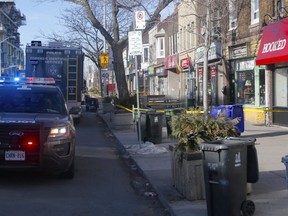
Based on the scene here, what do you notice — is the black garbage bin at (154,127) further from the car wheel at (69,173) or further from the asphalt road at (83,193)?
the car wheel at (69,173)

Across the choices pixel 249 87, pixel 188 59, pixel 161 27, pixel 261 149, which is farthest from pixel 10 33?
pixel 261 149

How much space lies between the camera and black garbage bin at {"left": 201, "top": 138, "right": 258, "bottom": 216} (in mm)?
5773

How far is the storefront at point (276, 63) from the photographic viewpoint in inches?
678

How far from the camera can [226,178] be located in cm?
577

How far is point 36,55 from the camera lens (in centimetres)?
2195

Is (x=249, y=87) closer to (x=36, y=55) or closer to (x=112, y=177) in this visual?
(x=36, y=55)

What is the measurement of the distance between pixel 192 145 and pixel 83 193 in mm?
2130

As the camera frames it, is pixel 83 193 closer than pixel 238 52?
Yes

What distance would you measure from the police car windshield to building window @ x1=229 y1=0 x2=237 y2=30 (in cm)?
1391

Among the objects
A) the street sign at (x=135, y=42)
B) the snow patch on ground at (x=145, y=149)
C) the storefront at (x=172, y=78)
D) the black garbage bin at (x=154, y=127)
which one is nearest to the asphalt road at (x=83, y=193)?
the snow patch on ground at (x=145, y=149)

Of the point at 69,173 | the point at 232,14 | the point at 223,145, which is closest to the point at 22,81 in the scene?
the point at 69,173

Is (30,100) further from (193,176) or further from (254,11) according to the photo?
(254,11)

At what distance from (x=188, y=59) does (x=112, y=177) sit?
23.8m

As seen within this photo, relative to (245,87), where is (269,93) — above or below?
below
